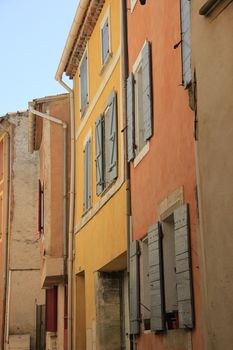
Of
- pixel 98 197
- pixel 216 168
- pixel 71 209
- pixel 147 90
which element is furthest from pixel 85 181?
pixel 216 168

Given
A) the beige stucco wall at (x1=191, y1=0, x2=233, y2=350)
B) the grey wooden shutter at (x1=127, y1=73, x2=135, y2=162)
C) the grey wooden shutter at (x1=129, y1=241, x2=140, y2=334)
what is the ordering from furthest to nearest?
the grey wooden shutter at (x1=127, y1=73, x2=135, y2=162) → the grey wooden shutter at (x1=129, y1=241, x2=140, y2=334) → the beige stucco wall at (x1=191, y1=0, x2=233, y2=350)

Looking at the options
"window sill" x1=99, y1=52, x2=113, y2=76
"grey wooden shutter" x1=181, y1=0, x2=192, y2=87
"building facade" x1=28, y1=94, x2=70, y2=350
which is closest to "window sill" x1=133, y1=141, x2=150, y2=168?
"grey wooden shutter" x1=181, y1=0, x2=192, y2=87

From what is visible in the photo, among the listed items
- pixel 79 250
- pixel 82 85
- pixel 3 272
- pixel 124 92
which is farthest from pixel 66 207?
pixel 3 272

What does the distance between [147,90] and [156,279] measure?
2.56 m

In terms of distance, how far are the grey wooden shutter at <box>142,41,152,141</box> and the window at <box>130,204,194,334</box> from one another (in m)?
1.37

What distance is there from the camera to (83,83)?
15.8 metres

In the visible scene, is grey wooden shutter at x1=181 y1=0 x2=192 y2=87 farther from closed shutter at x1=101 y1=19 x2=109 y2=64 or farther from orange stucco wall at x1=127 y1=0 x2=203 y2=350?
closed shutter at x1=101 y1=19 x2=109 y2=64

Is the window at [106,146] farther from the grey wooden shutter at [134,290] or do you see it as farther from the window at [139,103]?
the grey wooden shutter at [134,290]

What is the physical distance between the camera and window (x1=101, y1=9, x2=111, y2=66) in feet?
43.6

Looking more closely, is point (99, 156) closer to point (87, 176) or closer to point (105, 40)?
point (87, 176)

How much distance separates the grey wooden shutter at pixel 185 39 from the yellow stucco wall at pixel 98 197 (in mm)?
3572

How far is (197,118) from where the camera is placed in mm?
6293

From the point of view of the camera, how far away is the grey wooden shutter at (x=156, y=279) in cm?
867

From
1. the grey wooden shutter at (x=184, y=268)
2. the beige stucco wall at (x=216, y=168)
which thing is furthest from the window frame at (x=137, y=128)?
the beige stucco wall at (x=216, y=168)
